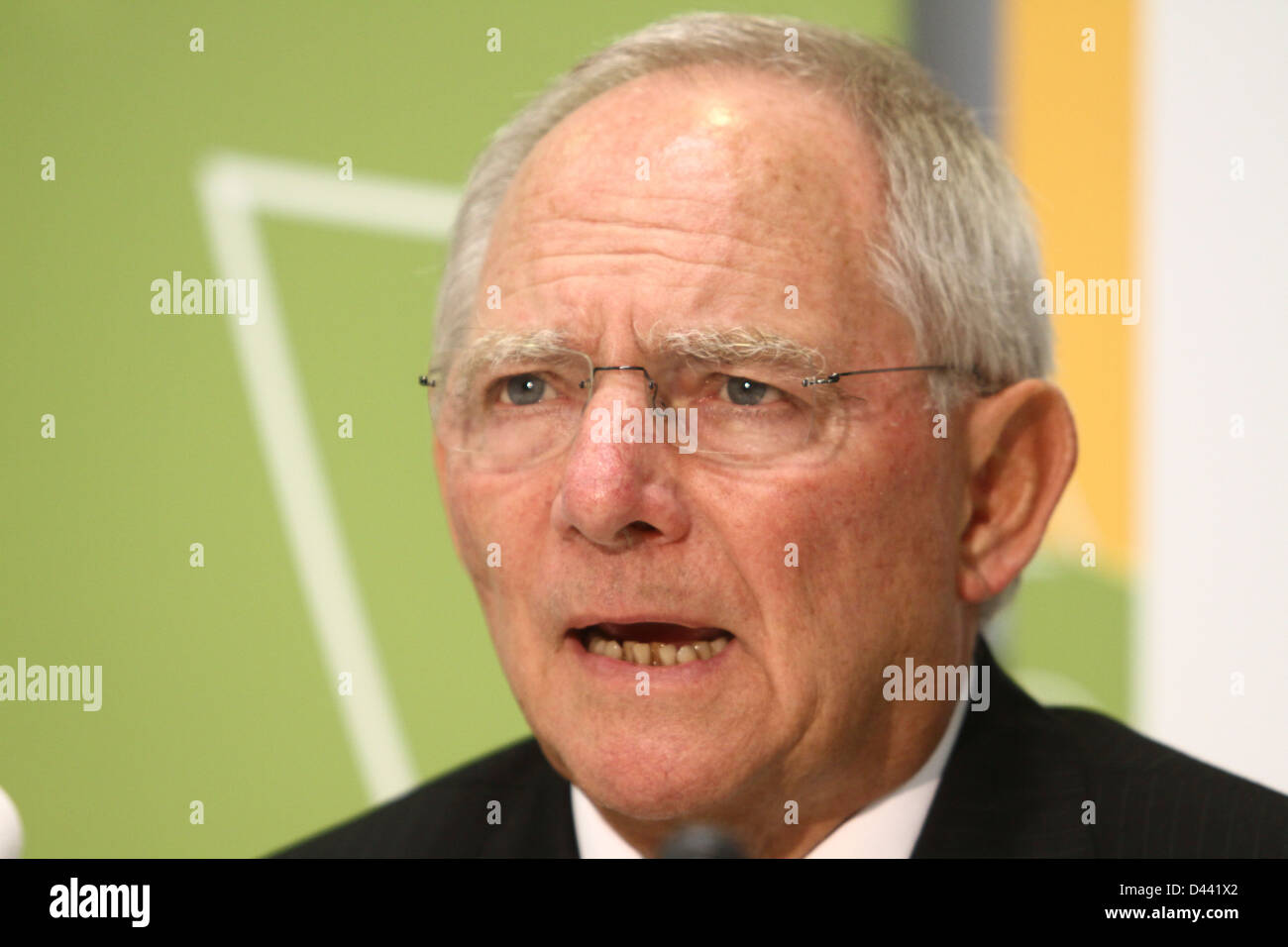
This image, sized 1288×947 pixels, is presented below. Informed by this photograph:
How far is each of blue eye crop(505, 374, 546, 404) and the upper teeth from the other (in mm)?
301

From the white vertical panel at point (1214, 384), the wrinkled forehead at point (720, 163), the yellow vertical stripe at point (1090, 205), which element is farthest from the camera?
the yellow vertical stripe at point (1090, 205)

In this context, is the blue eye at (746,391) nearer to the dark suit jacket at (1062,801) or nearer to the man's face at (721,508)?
the man's face at (721,508)

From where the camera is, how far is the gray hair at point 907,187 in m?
1.55

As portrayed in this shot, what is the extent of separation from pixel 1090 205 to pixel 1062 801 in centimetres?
147

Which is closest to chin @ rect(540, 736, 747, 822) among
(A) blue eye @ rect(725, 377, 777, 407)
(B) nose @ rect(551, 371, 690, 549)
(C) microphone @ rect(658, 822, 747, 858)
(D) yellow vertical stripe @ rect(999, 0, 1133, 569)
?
(B) nose @ rect(551, 371, 690, 549)

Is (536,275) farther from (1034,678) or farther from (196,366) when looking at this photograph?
(1034,678)

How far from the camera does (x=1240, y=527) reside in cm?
259

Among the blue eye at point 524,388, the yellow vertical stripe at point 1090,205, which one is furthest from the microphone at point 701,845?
the yellow vertical stripe at point 1090,205

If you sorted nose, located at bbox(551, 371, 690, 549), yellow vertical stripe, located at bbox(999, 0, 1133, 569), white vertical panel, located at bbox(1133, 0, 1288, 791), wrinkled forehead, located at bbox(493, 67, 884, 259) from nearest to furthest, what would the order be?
nose, located at bbox(551, 371, 690, 549) → wrinkled forehead, located at bbox(493, 67, 884, 259) → white vertical panel, located at bbox(1133, 0, 1288, 791) → yellow vertical stripe, located at bbox(999, 0, 1133, 569)

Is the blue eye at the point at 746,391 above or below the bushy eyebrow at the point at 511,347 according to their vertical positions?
below

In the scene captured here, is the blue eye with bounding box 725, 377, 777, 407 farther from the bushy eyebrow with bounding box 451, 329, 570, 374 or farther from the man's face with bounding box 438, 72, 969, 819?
the bushy eyebrow with bounding box 451, 329, 570, 374

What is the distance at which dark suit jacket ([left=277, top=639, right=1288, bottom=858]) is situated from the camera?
1.58 meters
